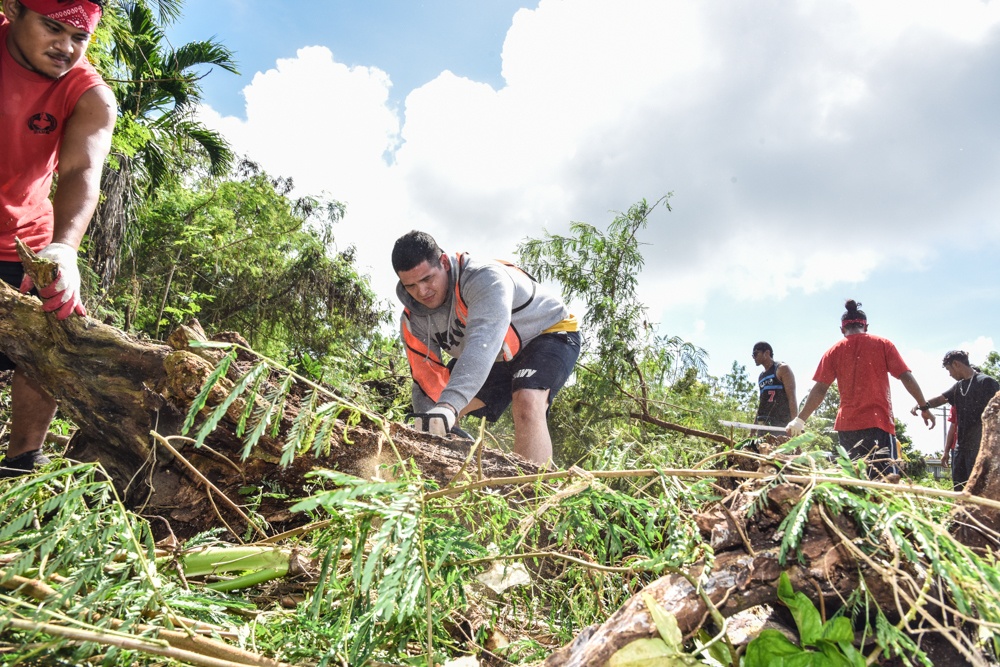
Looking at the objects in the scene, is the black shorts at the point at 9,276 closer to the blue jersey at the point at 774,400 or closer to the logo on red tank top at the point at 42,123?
the logo on red tank top at the point at 42,123

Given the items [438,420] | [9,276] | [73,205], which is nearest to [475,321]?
[438,420]

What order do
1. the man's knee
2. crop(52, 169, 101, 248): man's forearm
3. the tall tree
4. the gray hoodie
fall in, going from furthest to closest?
the tall tree → the man's knee → the gray hoodie → crop(52, 169, 101, 248): man's forearm

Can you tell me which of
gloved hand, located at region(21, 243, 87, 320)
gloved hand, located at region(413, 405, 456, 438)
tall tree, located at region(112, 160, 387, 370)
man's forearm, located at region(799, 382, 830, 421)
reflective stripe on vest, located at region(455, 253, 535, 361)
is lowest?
gloved hand, located at region(413, 405, 456, 438)

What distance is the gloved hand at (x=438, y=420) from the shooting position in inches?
111

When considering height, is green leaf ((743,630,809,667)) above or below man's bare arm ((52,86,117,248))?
below

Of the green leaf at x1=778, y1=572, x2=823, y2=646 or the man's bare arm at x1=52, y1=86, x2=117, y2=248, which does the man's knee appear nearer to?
the man's bare arm at x1=52, y1=86, x2=117, y2=248

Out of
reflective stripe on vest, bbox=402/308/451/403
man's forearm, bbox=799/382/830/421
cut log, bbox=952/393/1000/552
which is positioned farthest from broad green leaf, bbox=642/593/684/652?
man's forearm, bbox=799/382/830/421

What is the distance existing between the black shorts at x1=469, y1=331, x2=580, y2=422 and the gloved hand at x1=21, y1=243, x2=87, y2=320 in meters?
2.32

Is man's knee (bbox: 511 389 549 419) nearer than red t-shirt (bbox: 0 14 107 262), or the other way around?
red t-shirt (bbox: 0 14 107 262)

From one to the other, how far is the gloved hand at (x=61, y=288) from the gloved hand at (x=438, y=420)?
1.42 metres

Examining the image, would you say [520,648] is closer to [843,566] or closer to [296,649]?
[296,649]

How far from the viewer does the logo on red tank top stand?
8.44ft

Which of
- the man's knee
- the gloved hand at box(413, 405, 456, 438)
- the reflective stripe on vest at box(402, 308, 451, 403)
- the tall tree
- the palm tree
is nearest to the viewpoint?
the gloved hand at box(413, 405, 456, 438)

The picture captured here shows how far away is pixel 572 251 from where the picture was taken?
27.4 ft
